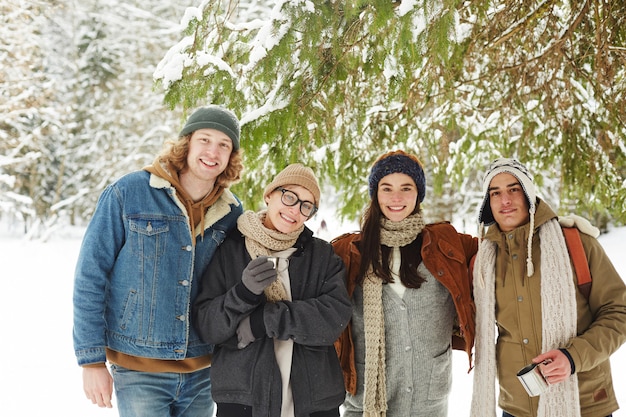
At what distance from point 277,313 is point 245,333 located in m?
0.17

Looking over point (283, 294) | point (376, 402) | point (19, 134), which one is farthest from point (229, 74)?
point (19, 134)

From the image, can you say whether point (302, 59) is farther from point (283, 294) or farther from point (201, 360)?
point (201, 360)

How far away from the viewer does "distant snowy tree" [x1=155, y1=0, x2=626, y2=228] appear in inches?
103

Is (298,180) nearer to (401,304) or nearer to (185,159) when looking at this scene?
(185,159)

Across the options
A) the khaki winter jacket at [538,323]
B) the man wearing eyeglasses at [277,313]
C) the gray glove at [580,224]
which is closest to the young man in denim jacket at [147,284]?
the man wearing eyeglasses at [277,313]

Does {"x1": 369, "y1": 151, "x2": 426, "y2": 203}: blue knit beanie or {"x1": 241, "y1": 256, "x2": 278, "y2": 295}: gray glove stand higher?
{"x1": 369, "y1": 151, "x2": 426, "y2": 203}: blue knit beanie

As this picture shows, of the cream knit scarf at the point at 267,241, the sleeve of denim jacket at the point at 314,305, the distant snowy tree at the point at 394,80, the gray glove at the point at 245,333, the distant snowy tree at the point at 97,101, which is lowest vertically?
the gray glove at the point at 245,333

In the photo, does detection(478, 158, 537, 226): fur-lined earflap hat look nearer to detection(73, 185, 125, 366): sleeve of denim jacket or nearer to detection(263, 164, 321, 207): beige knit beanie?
detection(263, 164, 321, 207): beige knit beanie

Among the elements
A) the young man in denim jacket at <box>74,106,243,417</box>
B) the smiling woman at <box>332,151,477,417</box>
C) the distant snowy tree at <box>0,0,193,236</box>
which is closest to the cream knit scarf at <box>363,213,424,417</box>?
the smiling woman at <box>332,151,477,417</box>

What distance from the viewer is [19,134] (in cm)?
1686

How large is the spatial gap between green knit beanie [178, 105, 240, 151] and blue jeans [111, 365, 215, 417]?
1204 millimetres

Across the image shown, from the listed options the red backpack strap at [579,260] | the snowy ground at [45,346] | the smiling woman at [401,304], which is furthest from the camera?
the snowy ground at [45,346]

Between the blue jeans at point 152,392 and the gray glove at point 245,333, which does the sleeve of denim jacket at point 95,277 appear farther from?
the gray glove at point 245,333

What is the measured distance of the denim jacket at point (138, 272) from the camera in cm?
240
